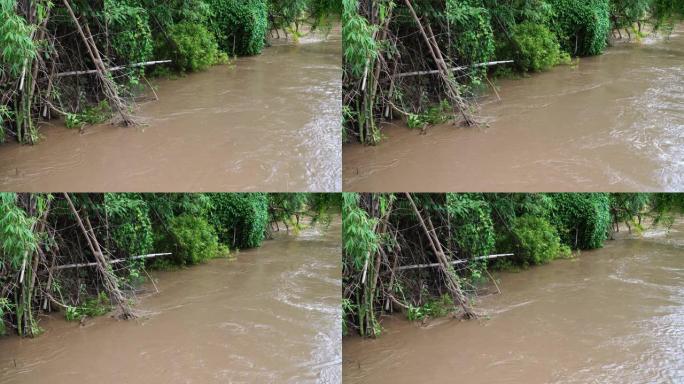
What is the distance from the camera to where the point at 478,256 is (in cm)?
373

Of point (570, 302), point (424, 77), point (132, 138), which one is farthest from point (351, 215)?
point (570, 302)

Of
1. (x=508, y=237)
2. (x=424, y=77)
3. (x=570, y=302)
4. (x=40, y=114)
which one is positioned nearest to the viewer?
(x=424, y=77)

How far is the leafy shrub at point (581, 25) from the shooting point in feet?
11.5

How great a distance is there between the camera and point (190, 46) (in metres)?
3.53

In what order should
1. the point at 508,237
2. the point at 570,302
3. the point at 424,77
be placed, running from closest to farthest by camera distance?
the point at 424,77 < the point at 508,237 < the point at 570,302

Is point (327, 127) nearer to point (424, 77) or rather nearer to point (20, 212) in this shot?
point (424, 77)

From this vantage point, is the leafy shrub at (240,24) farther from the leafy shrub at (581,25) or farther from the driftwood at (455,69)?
the leafy shrub at (581,25)

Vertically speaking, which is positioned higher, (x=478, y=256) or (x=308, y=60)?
(x=308, y=60)

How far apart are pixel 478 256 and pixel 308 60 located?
47.6 inches

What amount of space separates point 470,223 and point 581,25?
40.5 inches

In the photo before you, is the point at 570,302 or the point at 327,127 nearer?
the point at 327,127

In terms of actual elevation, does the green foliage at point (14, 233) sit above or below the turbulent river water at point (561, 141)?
below

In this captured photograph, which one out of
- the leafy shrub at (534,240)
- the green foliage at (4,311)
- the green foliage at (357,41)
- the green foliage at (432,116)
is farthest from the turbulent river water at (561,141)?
the green foliage at (4,311)

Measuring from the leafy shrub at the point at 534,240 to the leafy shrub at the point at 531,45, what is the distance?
31.3 inches
